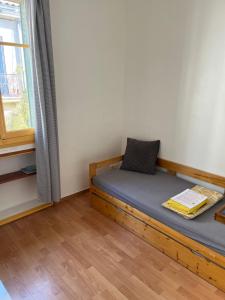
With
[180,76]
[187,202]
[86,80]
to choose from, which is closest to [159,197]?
[187,202]

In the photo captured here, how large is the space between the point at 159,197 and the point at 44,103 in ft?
5.02

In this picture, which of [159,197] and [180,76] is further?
[180,76]

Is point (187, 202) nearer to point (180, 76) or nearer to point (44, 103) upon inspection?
point (180, 76)

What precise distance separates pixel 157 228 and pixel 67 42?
2213mm

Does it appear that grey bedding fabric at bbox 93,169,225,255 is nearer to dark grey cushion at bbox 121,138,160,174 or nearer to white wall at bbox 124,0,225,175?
dark grey cushion at bbox 121,138,160,174

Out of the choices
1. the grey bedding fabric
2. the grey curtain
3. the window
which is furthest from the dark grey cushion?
the window

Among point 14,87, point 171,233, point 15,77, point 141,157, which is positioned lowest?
point 171,233

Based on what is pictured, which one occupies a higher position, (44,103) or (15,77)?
(15,77)

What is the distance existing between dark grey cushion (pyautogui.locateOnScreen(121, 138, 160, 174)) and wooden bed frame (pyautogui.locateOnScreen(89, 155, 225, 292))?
0.18m

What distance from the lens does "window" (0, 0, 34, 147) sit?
A: 2.24 meters

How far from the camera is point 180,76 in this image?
101 inches

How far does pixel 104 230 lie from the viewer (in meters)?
2.44

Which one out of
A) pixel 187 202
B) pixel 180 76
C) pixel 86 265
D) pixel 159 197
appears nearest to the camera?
pixel 86 265

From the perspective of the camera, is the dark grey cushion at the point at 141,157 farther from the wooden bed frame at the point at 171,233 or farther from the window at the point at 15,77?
the window at the point at 15,77
